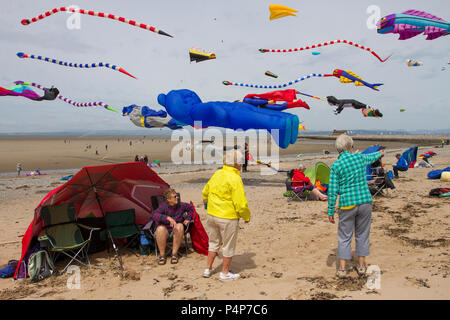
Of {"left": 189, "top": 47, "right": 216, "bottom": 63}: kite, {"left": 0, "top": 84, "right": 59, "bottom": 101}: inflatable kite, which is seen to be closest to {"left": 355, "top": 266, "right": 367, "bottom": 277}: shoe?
{"left": 189, "top": 47, "right": 216, "bottom": 63}: kite

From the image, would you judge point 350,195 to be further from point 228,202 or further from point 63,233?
point 63,233

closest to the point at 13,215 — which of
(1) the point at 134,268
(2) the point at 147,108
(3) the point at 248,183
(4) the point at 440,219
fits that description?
(1) the point at 134,268

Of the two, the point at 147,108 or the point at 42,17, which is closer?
the point at 42,17

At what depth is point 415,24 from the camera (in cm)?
877

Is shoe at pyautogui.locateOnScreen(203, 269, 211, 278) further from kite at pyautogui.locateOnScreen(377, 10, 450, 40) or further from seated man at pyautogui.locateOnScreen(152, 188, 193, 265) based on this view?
kite at pyautogui.locateOnScreen(377, 10, 450, 40)

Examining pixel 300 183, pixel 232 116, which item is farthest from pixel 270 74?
pixel 300 183

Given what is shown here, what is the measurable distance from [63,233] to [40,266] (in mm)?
767

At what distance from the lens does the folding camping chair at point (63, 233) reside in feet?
16.5

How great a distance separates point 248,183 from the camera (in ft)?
47.9

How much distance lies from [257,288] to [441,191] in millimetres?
7391

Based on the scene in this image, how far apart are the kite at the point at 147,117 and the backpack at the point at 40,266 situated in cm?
1090
